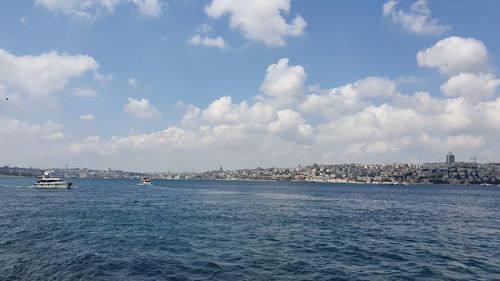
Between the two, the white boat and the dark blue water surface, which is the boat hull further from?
the dark blue water surface

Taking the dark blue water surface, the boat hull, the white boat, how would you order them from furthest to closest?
the white boat, the boat hull, the dark blue water surface

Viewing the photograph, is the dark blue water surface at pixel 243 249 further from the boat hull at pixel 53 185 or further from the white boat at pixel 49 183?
the white boat at pixel 49 183

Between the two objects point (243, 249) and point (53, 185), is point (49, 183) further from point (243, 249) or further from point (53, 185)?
point (243, 249)

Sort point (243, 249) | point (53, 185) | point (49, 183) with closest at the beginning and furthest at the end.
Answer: point (243, 249) → point (49, 183) → point (53, 185)

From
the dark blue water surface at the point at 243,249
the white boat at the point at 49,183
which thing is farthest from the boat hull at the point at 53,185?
the dark blue water surface at the point at 243,249

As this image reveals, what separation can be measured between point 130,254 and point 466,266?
28.1 meters

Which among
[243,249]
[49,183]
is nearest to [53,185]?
[49,183]

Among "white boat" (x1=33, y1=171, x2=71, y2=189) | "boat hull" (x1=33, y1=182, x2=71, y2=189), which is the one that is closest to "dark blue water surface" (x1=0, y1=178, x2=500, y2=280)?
"boat hull" (x1=33, y1=182, x2=71, y2=189)

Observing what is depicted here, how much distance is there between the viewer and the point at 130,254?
36.4 m

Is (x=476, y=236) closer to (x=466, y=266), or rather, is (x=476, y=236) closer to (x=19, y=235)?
(x=466, y=266)

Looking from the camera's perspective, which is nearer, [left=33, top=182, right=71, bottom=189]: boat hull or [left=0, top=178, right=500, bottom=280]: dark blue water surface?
[left=0, top=178, right=500, bottom=280]: dark blue water surface

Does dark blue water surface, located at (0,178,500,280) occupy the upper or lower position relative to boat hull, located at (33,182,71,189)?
upper

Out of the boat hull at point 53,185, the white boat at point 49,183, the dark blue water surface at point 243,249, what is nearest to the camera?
the dark blue water surface at point 243,249

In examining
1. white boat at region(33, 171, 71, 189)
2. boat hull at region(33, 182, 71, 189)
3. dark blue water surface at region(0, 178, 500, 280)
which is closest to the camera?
dark blue water surface at region(0, 178, 500, 280)
